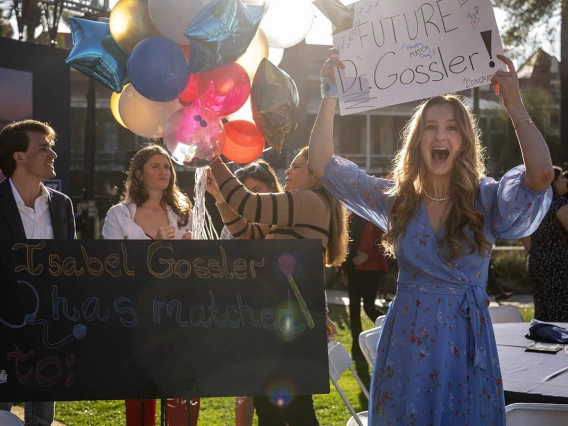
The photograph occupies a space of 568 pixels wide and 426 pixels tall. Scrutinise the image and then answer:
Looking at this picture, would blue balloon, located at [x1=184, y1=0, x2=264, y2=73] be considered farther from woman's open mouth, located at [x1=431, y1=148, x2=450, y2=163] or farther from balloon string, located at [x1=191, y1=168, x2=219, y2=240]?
woman's open mouth, located at [x1=431, y1=148, x2=450, y2=163]

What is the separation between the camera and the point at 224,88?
3166 millimetres

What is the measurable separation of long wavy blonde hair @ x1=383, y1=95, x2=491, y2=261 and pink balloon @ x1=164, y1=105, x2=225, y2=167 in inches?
36.0

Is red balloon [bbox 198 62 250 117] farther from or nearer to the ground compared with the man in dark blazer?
farther from the ground

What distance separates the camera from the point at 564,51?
1149 centimetres

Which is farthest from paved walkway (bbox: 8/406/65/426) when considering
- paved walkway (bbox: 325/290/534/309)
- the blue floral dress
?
paved walkway (bbox: 325/290/534/309)

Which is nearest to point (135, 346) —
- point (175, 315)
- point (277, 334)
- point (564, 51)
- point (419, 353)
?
point (175, 315)

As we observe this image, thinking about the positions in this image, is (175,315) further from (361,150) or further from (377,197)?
(361,150)

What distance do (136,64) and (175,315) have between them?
1.10 metres

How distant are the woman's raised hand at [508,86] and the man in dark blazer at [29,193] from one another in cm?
249

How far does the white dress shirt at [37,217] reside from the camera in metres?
3.84

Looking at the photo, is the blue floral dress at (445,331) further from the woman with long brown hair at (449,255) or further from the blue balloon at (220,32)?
the blue balloon at (220,32)

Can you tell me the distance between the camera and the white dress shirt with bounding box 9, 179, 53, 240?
12.6ft

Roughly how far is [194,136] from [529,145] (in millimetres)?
1450

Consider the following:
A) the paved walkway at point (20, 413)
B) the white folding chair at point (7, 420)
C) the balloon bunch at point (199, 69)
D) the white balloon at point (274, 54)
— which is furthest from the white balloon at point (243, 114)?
the paved walkway at point (20, 413)
